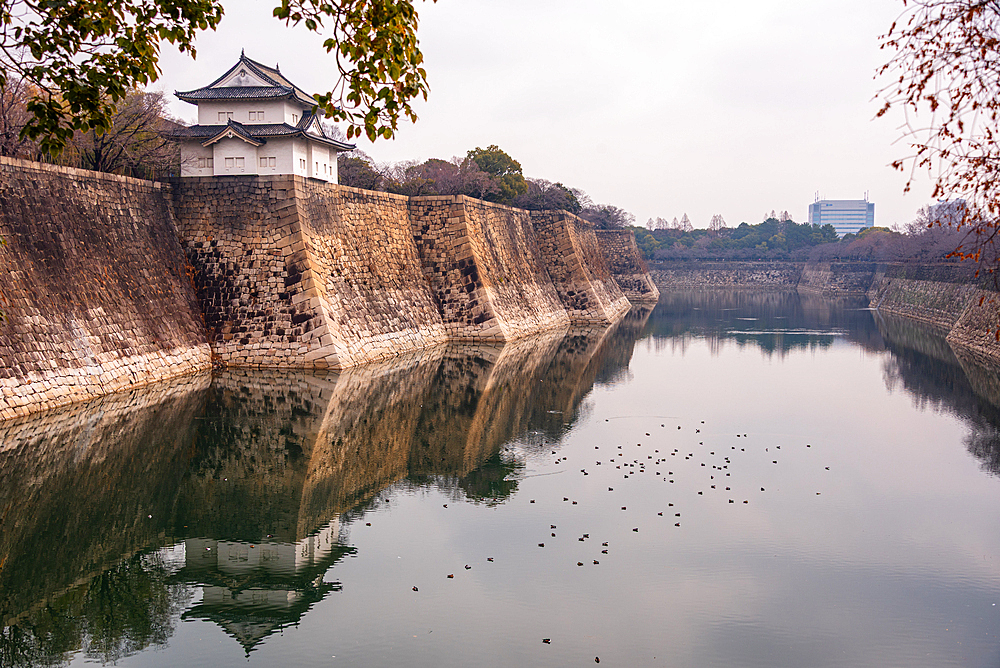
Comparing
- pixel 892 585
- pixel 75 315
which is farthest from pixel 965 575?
pixel 75 315

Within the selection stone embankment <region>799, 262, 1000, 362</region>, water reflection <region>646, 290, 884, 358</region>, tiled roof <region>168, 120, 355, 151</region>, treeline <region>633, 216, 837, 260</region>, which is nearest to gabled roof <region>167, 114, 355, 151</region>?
tiled roof <region>168, 120, 355, 151</region>

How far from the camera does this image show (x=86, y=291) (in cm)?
1622

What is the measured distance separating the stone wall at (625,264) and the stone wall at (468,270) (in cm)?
3055

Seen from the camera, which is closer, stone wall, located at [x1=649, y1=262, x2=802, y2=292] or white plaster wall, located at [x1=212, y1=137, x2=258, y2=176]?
white plaster wall, located at [x1=212, y1=137, x2=258, y2=176]

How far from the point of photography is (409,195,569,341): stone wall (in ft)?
92.0

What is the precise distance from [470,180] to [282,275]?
20185 mm

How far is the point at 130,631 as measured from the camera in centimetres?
654

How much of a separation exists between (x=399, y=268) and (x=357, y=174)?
11777 millimetres

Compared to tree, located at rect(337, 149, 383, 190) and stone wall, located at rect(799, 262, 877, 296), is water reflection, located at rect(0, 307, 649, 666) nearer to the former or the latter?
tree, located at rect(337, 149, 383, 190)

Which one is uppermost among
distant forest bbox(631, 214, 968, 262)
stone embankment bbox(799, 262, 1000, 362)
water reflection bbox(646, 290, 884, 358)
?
distant forest bbox(631, 214, 968, 262)

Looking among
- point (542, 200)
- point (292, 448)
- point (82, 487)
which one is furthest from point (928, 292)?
point (82, 487)

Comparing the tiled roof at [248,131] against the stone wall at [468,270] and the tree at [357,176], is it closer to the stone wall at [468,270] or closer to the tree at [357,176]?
the stone wall at [468,270]

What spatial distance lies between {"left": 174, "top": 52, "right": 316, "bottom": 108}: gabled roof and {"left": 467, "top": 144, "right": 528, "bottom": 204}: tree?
1897cm

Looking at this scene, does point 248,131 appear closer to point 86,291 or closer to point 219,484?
point 86,291
